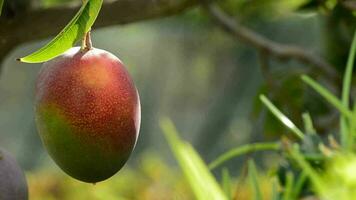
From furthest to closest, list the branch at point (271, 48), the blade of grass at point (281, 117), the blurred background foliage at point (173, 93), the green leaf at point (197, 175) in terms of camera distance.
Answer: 1. the blurred background foliage at point (173, 93)
2. the branch at point (271, 48)
3. the blade of grass at point (281, 117)
4. the green leaf at point (197, 175)

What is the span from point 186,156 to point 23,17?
552mm

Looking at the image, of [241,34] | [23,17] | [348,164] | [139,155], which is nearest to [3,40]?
[23,17]

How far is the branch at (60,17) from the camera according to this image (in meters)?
0.89

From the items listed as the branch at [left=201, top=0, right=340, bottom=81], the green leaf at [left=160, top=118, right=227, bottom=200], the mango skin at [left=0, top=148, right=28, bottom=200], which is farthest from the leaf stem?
the branch at [left=201, top=0, right=340, bottom=81]

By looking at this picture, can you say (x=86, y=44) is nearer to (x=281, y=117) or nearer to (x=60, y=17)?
(x=281, y=117)

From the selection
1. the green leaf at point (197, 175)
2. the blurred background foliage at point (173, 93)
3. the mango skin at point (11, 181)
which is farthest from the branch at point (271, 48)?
the green leaf at point (197, 175)

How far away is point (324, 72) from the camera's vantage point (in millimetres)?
1222

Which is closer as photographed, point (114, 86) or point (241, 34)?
point (114, 86)

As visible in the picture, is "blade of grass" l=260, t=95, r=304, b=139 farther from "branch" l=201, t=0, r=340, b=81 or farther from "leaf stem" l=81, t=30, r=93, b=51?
"branch" l=201, t=0, r=340, b=81

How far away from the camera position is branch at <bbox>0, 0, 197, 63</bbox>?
2.93 feet

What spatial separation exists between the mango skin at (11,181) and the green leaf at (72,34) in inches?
5.2

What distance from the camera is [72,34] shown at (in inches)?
23.5

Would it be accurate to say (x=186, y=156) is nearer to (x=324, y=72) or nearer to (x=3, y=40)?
(x=3, y=40)

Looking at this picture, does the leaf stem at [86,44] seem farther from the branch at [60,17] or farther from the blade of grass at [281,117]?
the branch at [60,17]
